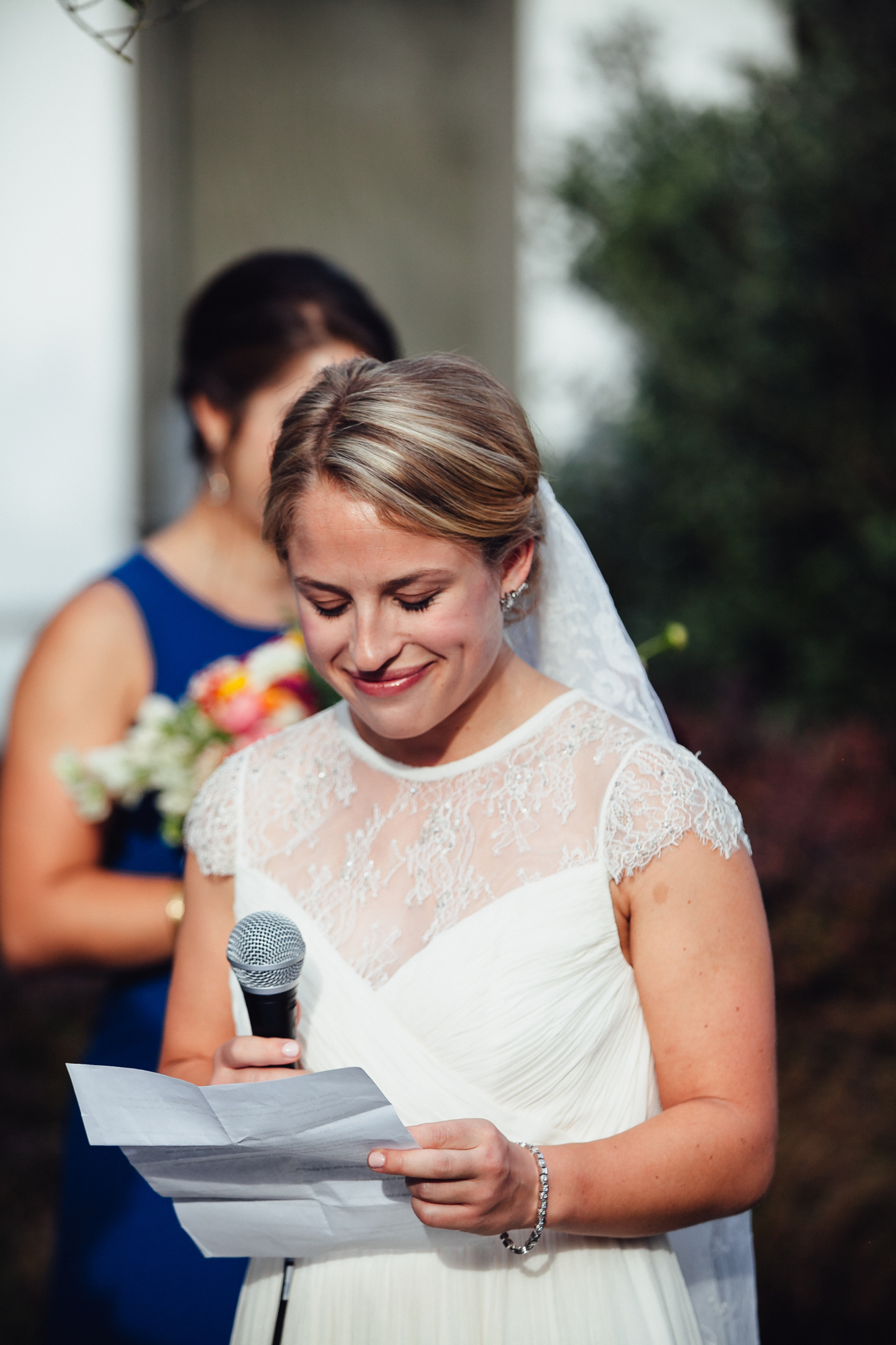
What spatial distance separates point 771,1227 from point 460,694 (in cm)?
343

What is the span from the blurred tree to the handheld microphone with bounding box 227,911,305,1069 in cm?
459

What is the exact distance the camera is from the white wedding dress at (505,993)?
5.43ft

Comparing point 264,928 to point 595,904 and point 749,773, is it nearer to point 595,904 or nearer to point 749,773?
point 595,904

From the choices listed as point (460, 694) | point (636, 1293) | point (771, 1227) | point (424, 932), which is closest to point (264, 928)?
point (424, 932)

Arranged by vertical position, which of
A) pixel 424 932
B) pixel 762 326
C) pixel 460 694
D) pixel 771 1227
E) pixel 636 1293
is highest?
pixel 762 326

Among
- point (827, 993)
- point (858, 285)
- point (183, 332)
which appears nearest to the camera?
point (183, 332)

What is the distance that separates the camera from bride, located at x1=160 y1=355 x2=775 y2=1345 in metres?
1.60

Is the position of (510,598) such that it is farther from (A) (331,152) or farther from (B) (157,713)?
(A) (331,152)

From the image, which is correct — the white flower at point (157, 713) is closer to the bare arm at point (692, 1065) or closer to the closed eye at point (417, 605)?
the closed eye at point (417, 605)

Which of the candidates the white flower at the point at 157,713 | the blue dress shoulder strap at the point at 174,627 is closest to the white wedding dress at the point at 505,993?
the white flower at the point at 157,713

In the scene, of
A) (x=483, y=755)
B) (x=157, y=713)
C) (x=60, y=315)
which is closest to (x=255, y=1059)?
(x=483, y=755)

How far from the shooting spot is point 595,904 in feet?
5.41

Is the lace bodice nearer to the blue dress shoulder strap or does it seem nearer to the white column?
the blue dress shoulder strap

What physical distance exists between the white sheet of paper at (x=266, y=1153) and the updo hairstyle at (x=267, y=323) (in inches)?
66.2
